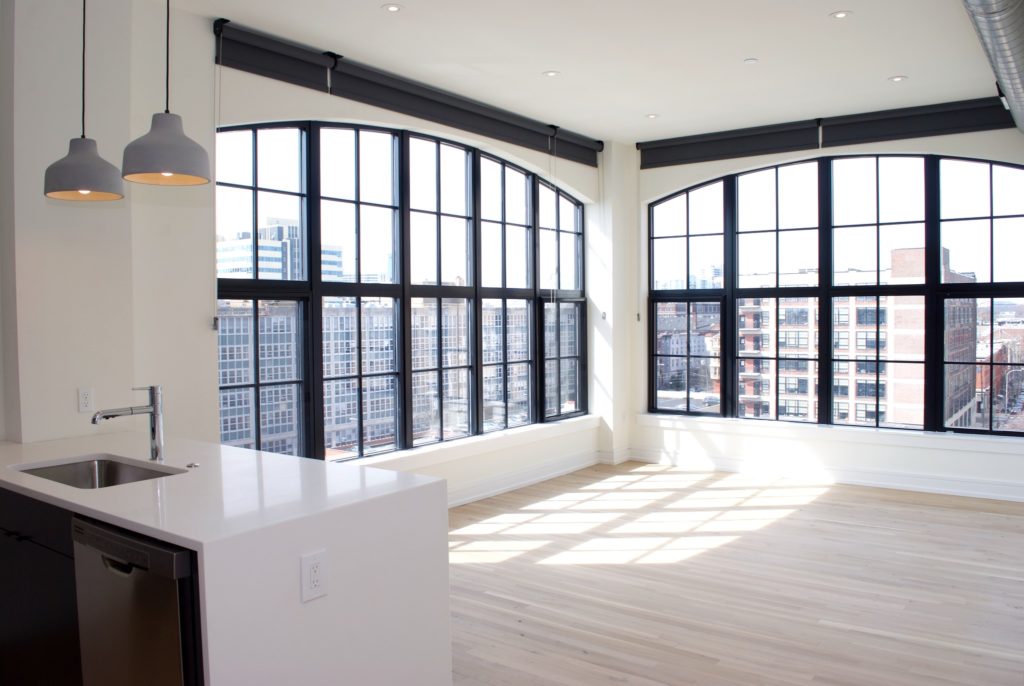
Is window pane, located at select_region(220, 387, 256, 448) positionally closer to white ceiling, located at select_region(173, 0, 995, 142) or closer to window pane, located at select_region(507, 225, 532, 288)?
white ceiling, located at select_region(173, 0, 995, 142)

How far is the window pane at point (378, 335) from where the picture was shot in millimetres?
5117

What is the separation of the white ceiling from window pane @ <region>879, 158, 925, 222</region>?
526 mm

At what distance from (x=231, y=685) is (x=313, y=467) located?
2.94 feet

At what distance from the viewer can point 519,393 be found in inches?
260

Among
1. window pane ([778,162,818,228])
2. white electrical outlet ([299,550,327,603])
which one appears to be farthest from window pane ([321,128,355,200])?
window pane ([778,162,818,228])

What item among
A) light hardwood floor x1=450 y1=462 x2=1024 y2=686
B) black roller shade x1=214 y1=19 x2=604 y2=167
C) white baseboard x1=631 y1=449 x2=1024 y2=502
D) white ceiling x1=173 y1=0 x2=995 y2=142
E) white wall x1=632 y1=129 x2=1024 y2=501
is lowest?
light hardwood floor x1=450 y1=462 x2=1024 y2=686

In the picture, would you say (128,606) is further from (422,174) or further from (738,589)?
(422,174)

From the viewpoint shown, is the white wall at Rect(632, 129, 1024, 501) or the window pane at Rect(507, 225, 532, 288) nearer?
the white wall at Rect(632, 129, 1024, 501)

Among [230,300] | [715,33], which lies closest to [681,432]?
[715,33]

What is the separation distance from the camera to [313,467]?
270cm

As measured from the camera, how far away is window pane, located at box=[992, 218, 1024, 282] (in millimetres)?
5867

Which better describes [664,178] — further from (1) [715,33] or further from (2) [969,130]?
(1) [715,33]

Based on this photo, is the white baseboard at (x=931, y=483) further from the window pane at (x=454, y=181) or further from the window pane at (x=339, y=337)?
the window pane at (x=339, y=337)

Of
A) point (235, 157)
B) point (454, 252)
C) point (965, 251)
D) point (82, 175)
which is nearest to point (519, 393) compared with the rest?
point (454, 252)
